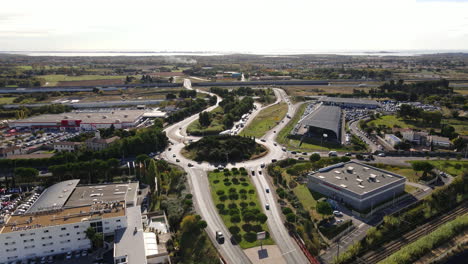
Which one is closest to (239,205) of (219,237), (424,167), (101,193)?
(219,237)

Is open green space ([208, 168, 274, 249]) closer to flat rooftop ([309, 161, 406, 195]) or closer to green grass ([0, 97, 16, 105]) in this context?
flat rooftop ([309, 161, 406, 195])

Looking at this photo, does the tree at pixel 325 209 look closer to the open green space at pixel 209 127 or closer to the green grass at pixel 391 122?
the open green space at pixel 209 127

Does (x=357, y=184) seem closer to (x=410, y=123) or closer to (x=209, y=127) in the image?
(x=209, y=127)

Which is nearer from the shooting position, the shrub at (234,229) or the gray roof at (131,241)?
the gray roof at (131,241)

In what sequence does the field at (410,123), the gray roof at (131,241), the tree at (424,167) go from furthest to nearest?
the field at (410,123)
the tree at (424,167)
the gray roof at (131,241)

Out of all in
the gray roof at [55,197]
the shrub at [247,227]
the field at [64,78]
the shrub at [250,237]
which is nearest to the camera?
the shrub at [250,237]

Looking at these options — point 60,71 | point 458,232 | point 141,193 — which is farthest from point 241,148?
point 60,71

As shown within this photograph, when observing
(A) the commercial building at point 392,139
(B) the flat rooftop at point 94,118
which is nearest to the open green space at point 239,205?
(A) the commercial building at point 392,139

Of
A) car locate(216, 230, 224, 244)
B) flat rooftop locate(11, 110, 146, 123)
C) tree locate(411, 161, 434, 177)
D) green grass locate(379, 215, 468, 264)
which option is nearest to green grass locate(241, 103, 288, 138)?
flat rooftop locate(11, 110, 146, 123)
